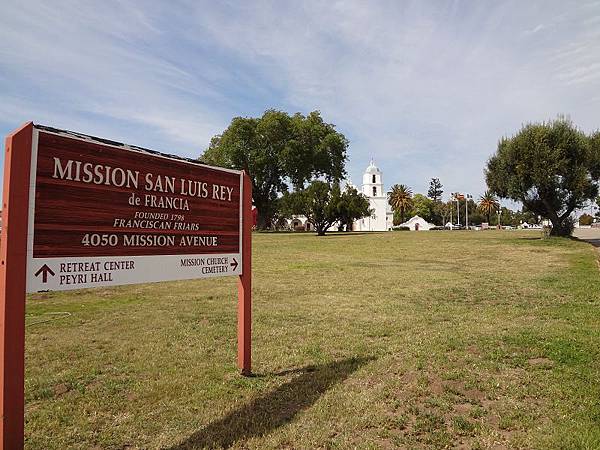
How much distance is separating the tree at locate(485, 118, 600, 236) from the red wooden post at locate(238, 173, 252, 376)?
27.0m

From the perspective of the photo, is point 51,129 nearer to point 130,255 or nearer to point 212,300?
point 130,255

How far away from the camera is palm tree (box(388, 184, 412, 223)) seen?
384ft

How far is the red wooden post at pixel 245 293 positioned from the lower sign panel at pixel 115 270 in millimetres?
276

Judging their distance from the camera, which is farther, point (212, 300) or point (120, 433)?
point (212, 300)

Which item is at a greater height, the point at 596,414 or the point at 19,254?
the point at 19,254

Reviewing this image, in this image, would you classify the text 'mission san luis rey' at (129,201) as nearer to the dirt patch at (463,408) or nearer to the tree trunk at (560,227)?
the dirt patch at (463,408)

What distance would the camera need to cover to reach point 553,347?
214 inches

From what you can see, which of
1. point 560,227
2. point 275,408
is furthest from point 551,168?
point 275,408

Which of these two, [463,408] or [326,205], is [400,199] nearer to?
[326,205]

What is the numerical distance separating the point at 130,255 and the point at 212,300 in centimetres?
591

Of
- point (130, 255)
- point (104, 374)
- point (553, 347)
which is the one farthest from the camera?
point (553, 347)

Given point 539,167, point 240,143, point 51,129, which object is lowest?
point 51,129

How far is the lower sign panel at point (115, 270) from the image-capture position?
3.16m

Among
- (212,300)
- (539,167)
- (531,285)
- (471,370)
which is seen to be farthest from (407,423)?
(539,167)
